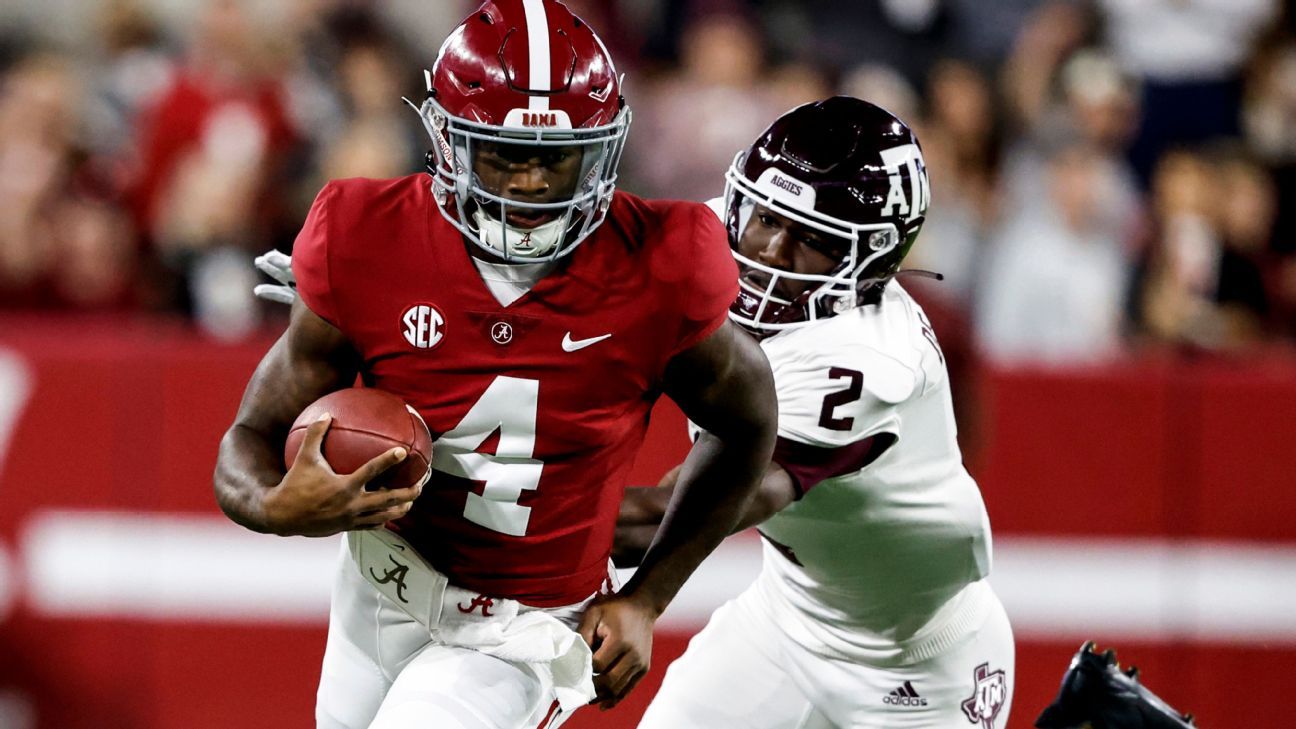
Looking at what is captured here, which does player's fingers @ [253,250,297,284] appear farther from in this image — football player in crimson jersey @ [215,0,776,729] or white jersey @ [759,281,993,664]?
white jersey @ [759,281,993,664]

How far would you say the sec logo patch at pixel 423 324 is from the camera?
8.55ft

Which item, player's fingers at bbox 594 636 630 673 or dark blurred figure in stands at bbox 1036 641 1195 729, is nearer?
player's fingers at bbox 594 636 630 673

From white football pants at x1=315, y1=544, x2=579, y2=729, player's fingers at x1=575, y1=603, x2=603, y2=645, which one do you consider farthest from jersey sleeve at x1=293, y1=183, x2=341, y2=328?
player's fingers at x1=575, y1=603, x2=603, y2=645

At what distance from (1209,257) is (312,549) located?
3158mm

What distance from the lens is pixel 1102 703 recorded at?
344cm

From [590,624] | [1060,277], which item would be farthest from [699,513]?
[1060,277]

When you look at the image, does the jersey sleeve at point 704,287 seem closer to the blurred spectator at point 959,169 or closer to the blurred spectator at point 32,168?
the blurred spectator at point 959,169

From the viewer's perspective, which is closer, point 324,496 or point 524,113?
point 324,496

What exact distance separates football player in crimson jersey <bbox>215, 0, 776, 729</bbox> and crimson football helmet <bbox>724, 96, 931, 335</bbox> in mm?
456

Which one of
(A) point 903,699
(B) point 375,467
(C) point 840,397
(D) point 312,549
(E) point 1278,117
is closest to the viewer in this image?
(B) point 375,467

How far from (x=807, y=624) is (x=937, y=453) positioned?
1.50ft

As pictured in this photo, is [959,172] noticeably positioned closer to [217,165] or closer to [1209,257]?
[1209,257]

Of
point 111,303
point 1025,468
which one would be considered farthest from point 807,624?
point 111,303

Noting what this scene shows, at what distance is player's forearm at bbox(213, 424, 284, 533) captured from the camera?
8.20ft
